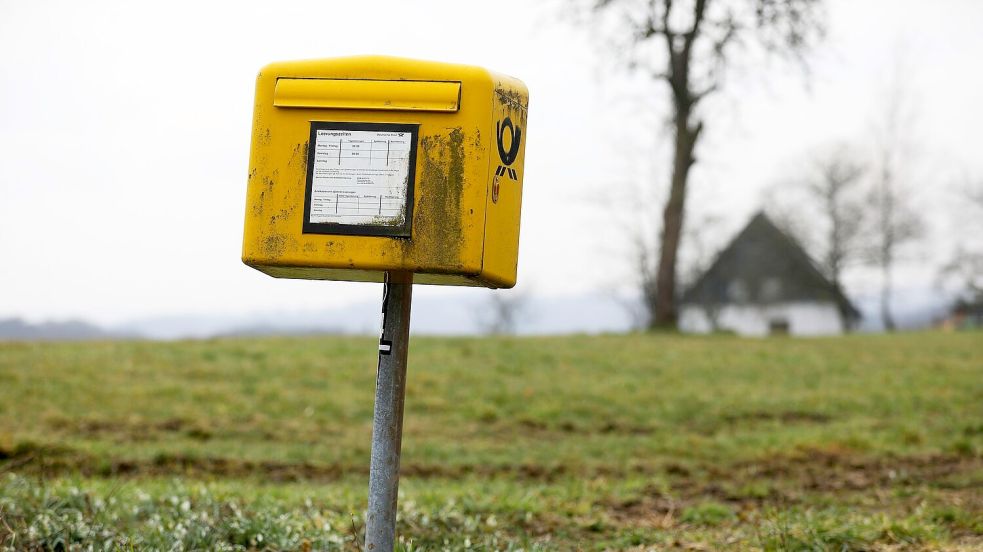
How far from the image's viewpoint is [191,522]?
4863mm

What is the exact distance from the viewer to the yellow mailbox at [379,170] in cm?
356

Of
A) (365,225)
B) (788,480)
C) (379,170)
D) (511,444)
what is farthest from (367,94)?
Answer: (511,444)

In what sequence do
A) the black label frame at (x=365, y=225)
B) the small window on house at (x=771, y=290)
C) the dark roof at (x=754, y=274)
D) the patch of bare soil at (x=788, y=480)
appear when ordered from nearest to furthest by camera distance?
the black label frame at (x=365, y=225), the patch of bare soil at (x=788, y=480), the dark roof at (x=754, y=274), the small window on house at (x=771, y=290)

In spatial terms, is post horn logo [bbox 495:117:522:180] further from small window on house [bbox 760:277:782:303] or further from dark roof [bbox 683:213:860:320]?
small window on house [bbox 760:277:782:303]

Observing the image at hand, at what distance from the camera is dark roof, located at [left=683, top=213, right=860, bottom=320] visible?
5009cm

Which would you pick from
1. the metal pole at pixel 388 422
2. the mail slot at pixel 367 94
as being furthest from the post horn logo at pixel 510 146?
the metal pole at pixel 388 422

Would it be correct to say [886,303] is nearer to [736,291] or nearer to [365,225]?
[736,291]

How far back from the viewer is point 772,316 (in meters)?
52.1

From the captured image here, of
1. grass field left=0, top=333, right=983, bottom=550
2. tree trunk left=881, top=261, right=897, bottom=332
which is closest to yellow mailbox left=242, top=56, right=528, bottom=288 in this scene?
grass field left=0, top=333, right=983, bottom=550

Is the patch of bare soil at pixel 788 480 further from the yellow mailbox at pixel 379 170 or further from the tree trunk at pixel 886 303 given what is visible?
the tree trunk at pixel 886 303

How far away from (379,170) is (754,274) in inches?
1969

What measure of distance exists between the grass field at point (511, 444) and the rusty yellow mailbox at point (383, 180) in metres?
1.05

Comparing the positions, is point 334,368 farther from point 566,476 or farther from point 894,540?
point 894,540

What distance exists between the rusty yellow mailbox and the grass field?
1053mm
